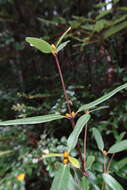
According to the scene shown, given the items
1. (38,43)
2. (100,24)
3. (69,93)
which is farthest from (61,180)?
(100,24)

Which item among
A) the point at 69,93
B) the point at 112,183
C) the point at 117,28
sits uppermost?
the point at 117,28

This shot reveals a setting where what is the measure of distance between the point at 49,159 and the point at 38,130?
253 mm

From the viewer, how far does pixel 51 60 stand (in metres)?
0.89

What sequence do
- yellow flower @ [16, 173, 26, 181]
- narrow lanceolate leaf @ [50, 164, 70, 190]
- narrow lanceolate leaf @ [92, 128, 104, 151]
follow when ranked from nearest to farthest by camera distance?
1. narrow lanceolate leaf @ [50, 164, 70, 190]
2. narrow lanceolate leaf @ [92, 128, 104, 151]
3. yellow flower @ [16, 173, 26, 181]

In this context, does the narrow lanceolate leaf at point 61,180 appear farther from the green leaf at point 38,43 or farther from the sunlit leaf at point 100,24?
the sunlit leaf at point 100,24

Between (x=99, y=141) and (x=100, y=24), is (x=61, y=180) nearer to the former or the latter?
(x=99, y=141)

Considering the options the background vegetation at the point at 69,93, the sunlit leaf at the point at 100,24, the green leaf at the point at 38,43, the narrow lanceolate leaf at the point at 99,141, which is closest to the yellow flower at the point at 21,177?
the background vegetation at the point at 69,93

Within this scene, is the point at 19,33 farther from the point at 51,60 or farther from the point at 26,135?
the point at 26,135

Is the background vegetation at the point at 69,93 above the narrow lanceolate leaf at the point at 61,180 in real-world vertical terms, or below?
above

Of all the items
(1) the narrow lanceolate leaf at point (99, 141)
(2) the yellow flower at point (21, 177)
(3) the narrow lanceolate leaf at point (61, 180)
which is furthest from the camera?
(2) the yellow flower at point (21, 177)

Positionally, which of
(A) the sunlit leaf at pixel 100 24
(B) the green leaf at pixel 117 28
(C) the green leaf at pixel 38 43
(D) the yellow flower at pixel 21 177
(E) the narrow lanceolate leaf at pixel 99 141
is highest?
(A) the sunlit leaf at pixel 100 24

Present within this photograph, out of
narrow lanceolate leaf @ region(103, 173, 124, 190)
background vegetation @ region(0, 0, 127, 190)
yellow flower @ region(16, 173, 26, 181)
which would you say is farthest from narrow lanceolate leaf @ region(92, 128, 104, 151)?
yellow flower @ region(16, 173, 26, 181)

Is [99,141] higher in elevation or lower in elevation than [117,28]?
lower

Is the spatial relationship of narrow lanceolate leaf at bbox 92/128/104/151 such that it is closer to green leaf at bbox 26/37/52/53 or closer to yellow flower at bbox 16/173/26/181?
green leaf at bbox 26/37/52/53
